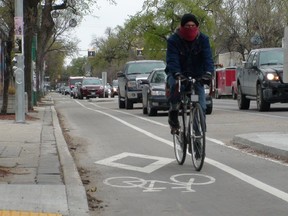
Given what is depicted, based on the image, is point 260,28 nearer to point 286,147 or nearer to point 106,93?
point 106,93

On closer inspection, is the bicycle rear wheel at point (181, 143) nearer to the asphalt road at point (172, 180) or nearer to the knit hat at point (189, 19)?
the asphalt road at point (172, 180)

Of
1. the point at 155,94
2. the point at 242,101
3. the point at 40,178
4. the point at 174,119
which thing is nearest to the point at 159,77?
the point at 155,94

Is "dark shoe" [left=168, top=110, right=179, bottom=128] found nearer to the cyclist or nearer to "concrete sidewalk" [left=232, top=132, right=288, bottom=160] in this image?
the cyclist

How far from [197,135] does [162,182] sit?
90cm

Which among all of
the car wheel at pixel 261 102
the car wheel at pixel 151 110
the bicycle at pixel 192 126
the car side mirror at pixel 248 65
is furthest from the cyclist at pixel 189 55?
the car side mirror at pixel 248 65

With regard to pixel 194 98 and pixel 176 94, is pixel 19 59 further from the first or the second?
pixel 194 98

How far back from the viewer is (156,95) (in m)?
19.9

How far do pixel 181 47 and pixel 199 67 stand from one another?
37 cm

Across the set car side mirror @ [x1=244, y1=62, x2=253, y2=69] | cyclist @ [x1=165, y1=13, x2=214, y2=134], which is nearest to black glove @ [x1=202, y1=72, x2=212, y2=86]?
cyclist @ [x1=165, y1=13, x2=214, y2=134]

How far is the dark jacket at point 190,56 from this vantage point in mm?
8492

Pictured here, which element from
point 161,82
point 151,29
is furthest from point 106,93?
point 161,82

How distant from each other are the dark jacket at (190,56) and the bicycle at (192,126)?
239mm

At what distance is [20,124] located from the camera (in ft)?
54.8

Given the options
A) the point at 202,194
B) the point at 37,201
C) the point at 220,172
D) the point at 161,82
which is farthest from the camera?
the point at 161,82
